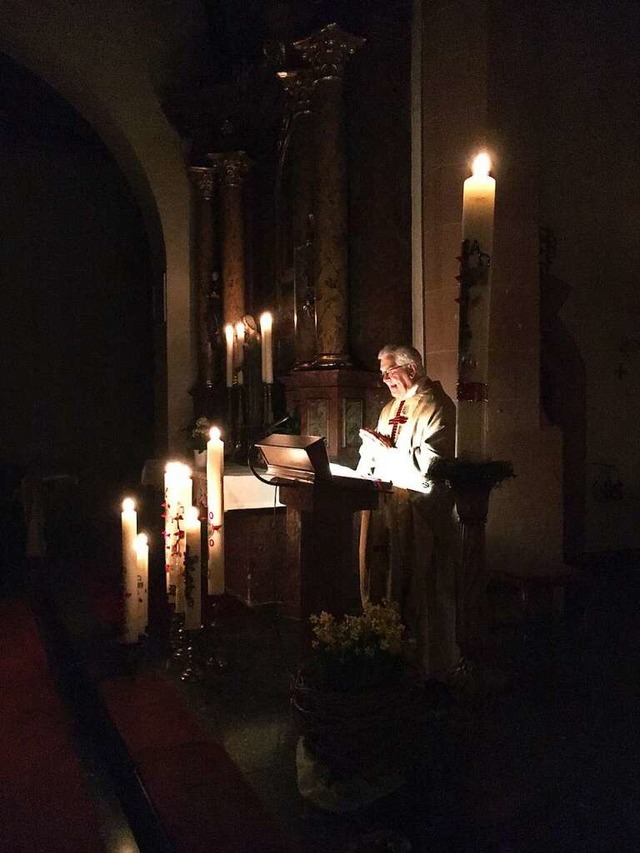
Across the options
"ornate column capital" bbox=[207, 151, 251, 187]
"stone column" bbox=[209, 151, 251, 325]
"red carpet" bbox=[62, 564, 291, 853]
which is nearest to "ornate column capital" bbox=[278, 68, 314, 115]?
"ornate column capital" bbox=[207, 151, 251, 187]

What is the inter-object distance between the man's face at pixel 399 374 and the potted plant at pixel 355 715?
1.31 metres

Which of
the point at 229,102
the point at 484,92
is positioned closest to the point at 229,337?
the point at 229,102

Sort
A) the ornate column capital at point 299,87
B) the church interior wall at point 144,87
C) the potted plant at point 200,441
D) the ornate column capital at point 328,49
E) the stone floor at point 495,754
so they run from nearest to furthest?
the stone floor at point 495,754 → the ornate column capital at point 328,49 → the ornate column capital at point 299,87 → the potted plant at point 200,441 → the church interior wall at point 144,87

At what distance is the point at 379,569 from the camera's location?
3561 millimetres

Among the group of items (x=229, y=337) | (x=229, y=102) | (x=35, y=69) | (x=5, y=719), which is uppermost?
(x=35, y=69)

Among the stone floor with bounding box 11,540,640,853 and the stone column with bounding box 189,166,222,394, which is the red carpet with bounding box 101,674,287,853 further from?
the stone column with bounding box 189,166,222,394

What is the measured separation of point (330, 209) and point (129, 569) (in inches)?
105

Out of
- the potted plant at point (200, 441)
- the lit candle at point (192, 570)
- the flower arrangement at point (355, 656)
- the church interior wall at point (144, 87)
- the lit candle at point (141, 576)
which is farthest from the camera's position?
the church interior wall at point (144, 87)

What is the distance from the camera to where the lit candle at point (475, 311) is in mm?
2387

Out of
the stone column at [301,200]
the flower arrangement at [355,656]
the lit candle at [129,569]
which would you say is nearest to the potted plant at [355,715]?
the flower arrangement at [355,656]

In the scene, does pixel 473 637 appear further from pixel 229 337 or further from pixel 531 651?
pixel 229 337

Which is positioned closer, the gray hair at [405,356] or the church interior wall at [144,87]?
the gray hair at [405,356]

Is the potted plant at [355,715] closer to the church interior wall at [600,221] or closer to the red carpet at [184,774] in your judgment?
the red carpet at [184,774]

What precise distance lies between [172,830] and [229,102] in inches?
214
